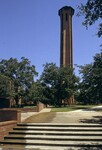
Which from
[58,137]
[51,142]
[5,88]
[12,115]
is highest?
[5,88]

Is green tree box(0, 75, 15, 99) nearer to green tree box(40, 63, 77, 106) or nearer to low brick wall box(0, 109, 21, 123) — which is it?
green tree box(40, 63, 77, 106)

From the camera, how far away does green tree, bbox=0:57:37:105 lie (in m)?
60.8

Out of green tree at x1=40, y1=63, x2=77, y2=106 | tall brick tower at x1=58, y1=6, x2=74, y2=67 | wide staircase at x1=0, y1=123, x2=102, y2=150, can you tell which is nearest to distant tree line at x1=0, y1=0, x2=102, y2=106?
green tree at x1=40, y1=63, x2=77, y2=106

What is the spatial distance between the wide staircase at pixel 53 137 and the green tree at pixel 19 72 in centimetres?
4428

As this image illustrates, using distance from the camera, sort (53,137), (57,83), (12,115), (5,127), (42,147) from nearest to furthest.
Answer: (42,147) → (53,137) → (5,127) → (12,115) → (57,83)

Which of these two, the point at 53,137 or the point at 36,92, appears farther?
the point at 36,92

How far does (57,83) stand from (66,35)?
33900 mm

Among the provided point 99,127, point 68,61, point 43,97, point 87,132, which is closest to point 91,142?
point 87,132

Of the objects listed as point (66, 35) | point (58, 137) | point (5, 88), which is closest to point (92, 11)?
point (58, 137)

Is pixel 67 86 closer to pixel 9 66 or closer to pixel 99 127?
pixel 9 66

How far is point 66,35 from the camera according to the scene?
85.7m

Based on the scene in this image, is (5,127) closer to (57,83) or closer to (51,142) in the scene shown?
(51,142)

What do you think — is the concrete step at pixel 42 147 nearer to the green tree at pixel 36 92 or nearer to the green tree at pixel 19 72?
the green tree at pixel 36 92

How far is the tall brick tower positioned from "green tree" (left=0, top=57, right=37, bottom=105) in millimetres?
23698
